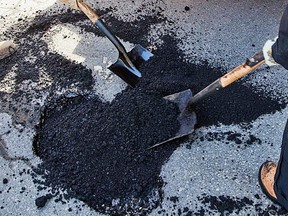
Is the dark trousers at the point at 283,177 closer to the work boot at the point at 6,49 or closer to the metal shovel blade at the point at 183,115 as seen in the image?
the metal shovel blade at the point at 183,115

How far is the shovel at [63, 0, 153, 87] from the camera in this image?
3.17 metres

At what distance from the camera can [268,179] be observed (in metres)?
2.61

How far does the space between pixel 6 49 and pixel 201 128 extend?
1.73m

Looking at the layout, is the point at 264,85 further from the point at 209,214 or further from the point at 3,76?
the point at 3,76

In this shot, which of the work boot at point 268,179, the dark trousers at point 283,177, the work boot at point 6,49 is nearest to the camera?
the dark trousers at point 283,177

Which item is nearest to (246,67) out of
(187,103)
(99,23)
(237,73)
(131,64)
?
(237,73)

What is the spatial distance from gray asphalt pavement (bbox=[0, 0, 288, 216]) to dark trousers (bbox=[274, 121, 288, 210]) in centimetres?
A: 14

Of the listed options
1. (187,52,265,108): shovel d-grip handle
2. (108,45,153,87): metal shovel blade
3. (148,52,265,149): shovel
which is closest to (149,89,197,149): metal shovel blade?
(148,52,265,149): shovel

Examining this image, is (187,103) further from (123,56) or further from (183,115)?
(123,56)

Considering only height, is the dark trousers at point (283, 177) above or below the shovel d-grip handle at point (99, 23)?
below

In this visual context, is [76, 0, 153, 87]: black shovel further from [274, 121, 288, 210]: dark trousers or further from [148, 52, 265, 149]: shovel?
[274, 121, 288, 210]: dark trousers

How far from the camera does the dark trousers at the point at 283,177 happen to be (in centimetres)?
216

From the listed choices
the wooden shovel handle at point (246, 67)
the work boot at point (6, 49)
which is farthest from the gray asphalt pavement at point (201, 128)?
the wooden shovel handle at point (246, 67)

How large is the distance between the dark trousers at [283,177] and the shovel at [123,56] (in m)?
1.24
